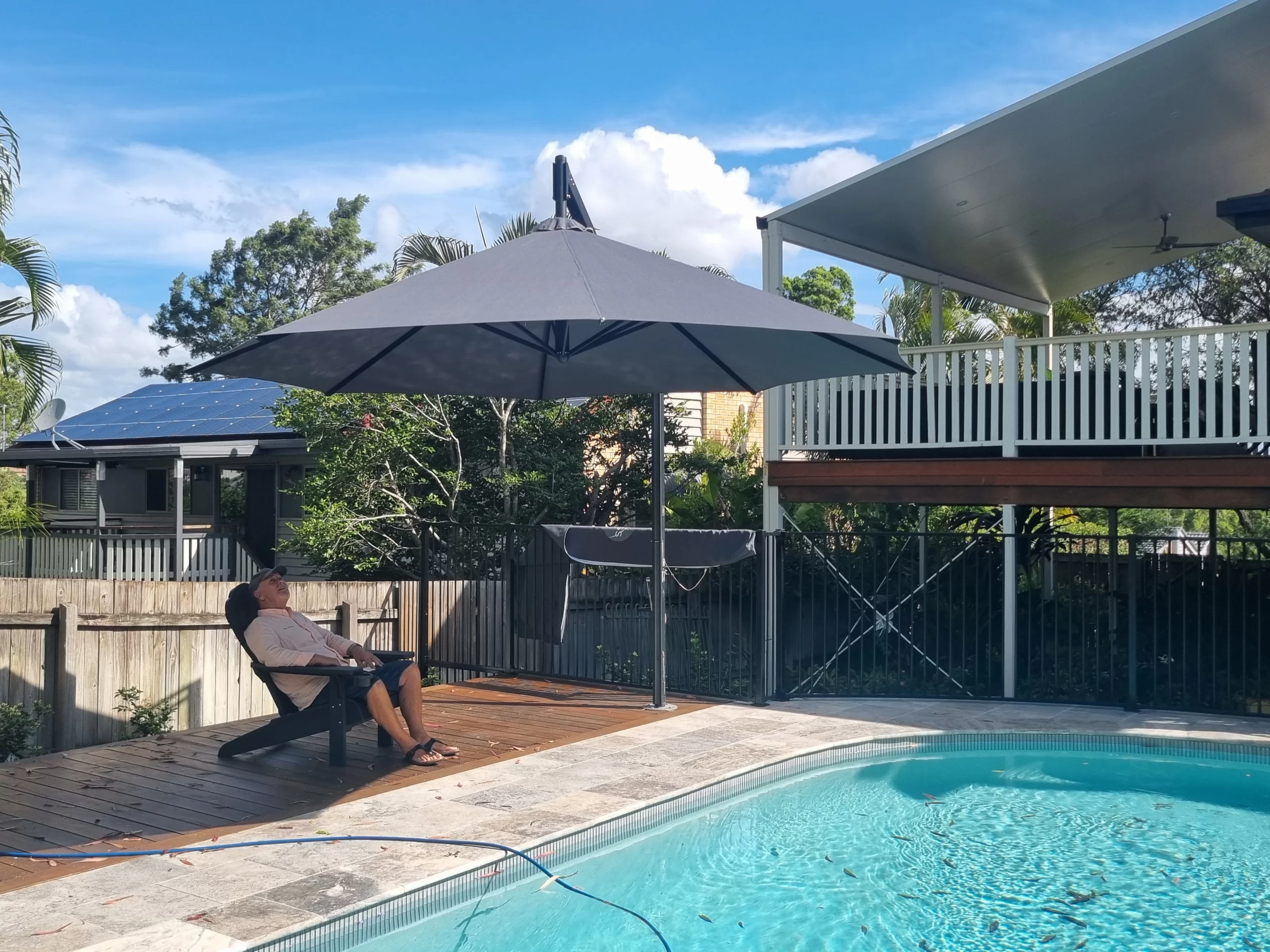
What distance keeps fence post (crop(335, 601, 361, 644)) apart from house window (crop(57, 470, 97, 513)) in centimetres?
1496

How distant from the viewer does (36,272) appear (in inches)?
440

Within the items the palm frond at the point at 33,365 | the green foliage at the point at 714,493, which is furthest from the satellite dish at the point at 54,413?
the green foliage at the point at 714,493

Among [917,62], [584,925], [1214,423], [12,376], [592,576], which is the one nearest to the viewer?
[584,925]

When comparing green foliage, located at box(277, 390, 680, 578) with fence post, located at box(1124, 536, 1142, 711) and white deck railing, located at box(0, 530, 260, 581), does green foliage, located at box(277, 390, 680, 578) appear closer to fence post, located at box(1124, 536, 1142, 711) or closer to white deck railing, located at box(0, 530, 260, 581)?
white deck railing, located at box(0, 530, 260, 581)

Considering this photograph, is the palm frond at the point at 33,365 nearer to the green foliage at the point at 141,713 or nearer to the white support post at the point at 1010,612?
the green foliage at the point at 141,713

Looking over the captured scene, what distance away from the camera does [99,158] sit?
19156mm

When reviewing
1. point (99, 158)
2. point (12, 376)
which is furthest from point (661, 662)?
point (99, 158)

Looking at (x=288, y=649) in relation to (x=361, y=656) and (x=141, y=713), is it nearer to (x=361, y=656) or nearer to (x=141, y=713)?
(x=361, y=656)

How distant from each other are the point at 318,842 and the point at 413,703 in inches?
70.7

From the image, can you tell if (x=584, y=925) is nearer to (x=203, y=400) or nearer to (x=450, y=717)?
(x=450, y=717)

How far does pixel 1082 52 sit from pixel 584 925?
566 inches

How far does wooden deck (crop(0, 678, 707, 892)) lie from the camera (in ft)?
18.6

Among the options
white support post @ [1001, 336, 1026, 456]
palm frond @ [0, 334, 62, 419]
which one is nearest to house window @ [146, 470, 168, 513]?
palm frond @ [0, 334, 62, 419]

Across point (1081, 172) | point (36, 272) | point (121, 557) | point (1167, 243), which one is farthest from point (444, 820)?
point (121, 557)
